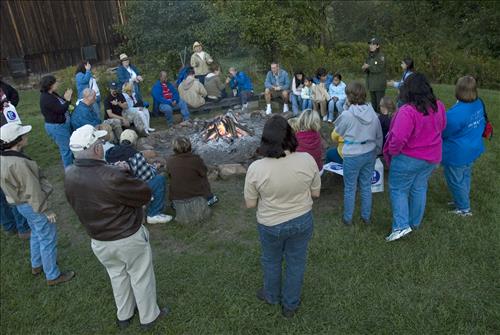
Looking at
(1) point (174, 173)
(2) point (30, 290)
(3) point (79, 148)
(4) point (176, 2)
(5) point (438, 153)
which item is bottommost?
(2) point (30, 290)

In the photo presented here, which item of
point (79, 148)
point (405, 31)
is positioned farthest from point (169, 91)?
point (405, 31)

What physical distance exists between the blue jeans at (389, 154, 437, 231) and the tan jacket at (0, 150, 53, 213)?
13.0 feet

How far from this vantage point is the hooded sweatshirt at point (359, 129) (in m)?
4.38

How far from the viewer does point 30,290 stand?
4.35 meters

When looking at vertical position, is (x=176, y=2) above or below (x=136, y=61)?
above

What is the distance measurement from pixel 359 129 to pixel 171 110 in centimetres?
627

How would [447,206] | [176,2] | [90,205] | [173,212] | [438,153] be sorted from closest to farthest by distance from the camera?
[90,205], [438,153], [447,206], [173,212], [176,2]

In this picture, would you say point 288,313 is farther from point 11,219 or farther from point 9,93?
point 9,93

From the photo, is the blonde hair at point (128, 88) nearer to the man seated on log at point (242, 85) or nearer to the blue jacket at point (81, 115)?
the blue jacket at point (81, 115)

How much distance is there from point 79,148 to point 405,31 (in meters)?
21.1

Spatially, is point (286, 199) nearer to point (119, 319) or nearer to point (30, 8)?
point (119, 319)

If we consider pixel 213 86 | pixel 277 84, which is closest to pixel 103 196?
pixel 213 86

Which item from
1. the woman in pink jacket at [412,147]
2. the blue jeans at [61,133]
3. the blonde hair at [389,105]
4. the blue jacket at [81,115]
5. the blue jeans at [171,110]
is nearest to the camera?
the woman in pink jacket at [412,147]

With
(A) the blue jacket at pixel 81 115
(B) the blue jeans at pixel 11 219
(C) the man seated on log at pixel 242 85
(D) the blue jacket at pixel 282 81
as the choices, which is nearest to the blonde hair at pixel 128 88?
(A) the blue jacket at pixel 81 115
